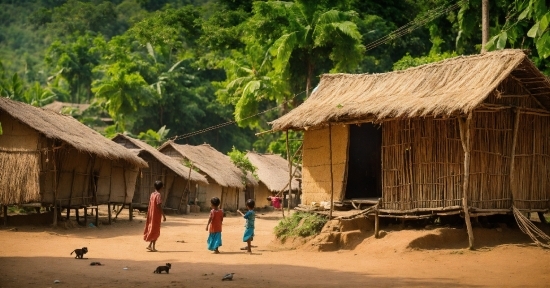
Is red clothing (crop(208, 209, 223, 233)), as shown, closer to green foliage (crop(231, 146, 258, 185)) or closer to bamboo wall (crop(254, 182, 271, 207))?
green foliage (crop(231, 146, 258, 185))

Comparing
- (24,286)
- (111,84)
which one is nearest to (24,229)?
(24,286)

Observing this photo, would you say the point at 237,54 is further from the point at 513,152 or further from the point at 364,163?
the point at 513,152

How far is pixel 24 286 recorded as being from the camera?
27.8 feet

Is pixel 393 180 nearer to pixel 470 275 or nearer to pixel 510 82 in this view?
pixel 510 82

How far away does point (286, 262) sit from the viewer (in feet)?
39.3

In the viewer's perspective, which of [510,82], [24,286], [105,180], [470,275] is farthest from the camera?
[105,180]

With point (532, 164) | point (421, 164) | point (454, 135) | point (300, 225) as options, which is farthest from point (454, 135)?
point (300, 225)

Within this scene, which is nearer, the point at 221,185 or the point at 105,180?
the point at 105,180

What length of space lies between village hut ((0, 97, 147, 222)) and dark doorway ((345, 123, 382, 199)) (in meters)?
7.03

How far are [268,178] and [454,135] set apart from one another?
859 inches

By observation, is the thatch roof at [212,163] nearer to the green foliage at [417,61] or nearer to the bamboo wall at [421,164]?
the green foliage at [417,61]

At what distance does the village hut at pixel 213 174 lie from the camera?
29.7m

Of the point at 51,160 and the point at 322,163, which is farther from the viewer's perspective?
the point at 51,160

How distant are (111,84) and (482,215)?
1163 inches
